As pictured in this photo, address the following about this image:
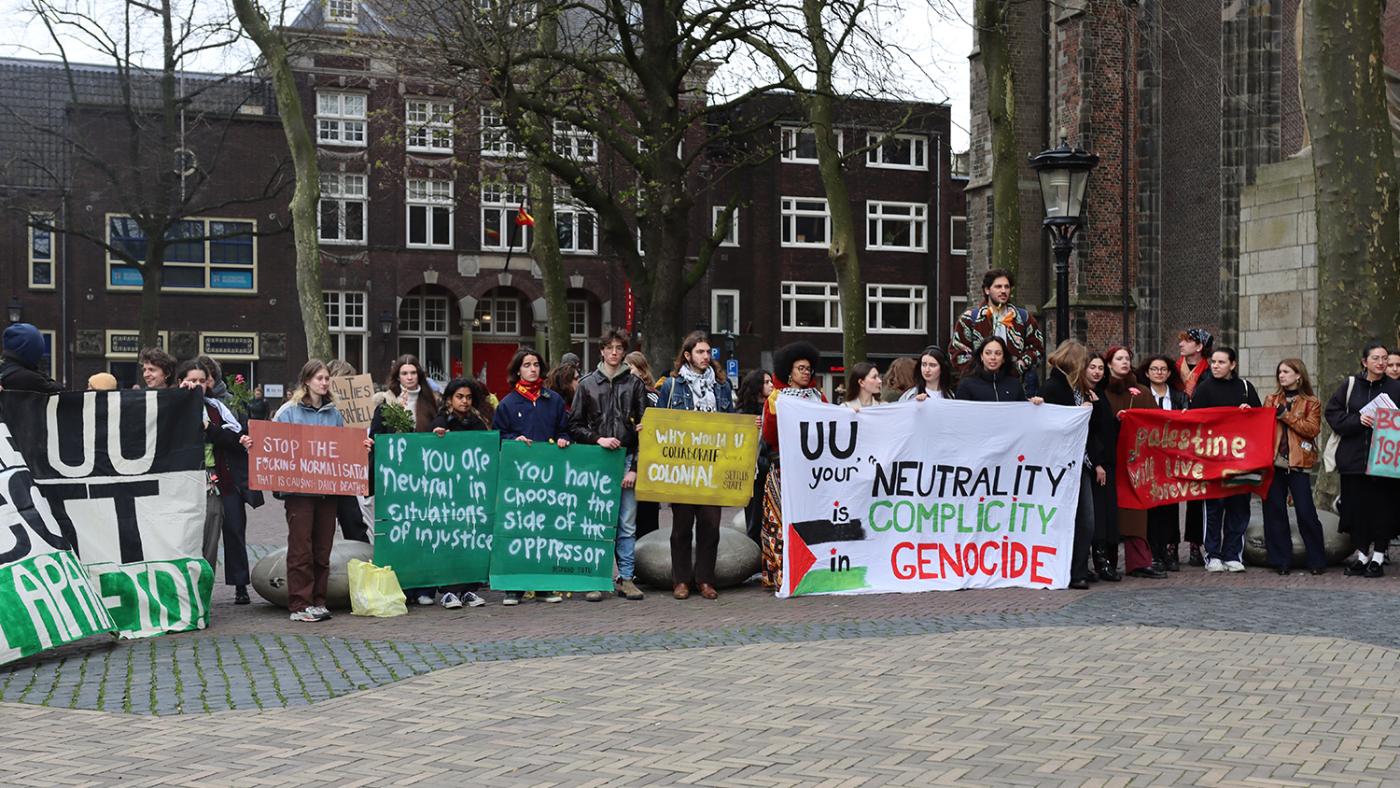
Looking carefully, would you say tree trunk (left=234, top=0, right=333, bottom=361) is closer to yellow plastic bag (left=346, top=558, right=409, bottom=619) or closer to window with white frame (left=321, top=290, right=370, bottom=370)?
yellow plastic bag (left=346, top=558, right=409, bottom=619)

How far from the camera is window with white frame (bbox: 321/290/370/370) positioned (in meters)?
53.6

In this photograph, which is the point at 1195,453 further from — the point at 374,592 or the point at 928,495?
the point at 374,592

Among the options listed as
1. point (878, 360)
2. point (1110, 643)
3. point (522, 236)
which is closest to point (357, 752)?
point (1110, 643)

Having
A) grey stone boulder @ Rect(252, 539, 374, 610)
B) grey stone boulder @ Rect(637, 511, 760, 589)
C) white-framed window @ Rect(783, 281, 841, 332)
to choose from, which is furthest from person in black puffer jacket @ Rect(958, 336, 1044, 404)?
white-framed window @ Rect(783, 281, 841, 332)

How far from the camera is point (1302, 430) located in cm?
1277

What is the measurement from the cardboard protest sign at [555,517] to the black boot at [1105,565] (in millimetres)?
4048

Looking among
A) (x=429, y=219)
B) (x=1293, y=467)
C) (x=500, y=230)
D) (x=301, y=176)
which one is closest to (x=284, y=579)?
(x=1293, y=467)

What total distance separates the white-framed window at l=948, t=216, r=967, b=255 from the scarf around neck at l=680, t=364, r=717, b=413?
50722mm

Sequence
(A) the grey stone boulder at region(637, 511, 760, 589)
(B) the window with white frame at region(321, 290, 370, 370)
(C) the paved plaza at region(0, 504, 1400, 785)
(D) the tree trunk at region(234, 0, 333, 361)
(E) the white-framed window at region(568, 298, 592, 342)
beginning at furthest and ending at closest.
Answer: (E) the white-framed window at region(568, 298, 592, 342)
(B) the window with white frame at region(321, 290, 370, 370)
(D) the tree trunk at region(234, 0, 333, 361)
(A) the grey stone boulder at region(637, 511, 760, 589)
(C) the paved plaza at region(0, 504, 1400, 785)

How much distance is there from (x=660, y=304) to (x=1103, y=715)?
15.7 meters

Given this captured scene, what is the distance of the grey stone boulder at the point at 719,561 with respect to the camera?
39.8 ft

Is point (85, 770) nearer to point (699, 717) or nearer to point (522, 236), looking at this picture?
point (699, 717)

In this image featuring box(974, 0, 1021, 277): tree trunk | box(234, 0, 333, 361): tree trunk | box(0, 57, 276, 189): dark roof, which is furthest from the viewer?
box(0, 57, 276, 189): dark roof

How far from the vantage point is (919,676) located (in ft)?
26.4
